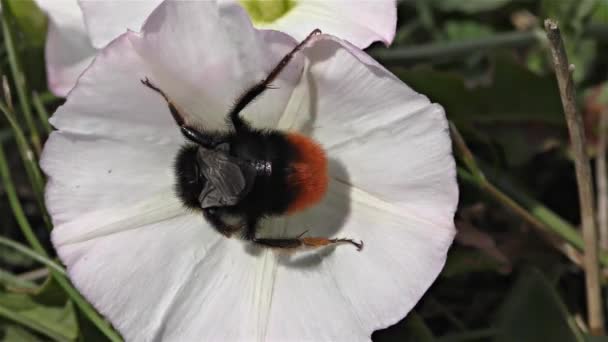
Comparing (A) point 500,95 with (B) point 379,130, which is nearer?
(B) point 379,130

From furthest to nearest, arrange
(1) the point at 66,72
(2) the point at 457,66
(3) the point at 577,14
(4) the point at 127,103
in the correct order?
(2) the point at 457,66 < (3) the point at 577,14 < (1) the point at 66,72 < (4) the point at 127,103

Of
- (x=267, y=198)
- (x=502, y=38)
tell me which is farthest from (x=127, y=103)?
(x=502, y=38)

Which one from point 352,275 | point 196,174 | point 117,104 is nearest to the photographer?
point 196,174

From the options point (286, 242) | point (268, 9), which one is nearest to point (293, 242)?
point (286, 242)

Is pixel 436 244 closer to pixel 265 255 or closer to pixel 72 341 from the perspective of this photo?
pixel 265 255

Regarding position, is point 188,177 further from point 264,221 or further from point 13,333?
point 13,333

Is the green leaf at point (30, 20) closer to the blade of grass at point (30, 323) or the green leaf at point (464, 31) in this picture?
the blade of grass at point (30, 323)

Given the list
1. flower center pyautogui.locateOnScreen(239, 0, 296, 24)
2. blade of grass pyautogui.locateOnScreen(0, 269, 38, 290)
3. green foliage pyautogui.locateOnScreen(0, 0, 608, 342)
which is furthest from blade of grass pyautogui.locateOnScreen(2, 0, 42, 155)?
flower center pyautogui.locateOnScreen(239, 0, 296, 24)
